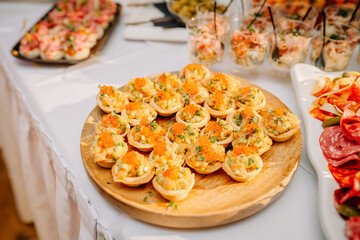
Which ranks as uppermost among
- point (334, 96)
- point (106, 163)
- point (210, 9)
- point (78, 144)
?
point (210, 9)

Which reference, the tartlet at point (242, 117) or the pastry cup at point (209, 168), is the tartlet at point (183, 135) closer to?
the pastry cup at point (209, 168)

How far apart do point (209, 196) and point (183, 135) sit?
34 centimetres

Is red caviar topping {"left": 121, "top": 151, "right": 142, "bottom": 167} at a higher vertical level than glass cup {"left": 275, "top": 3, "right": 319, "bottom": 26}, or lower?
lower

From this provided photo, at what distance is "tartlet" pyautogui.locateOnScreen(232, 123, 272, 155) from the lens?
1.51m

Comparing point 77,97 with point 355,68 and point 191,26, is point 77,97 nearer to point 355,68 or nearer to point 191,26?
point 191,26

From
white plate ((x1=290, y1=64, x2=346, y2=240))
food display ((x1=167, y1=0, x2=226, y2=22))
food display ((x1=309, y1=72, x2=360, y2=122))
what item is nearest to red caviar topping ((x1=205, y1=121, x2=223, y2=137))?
white plate ((x1=290, y1=64, x2=346, y2=240))

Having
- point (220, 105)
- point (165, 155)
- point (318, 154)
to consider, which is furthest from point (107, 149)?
point (318, 154)

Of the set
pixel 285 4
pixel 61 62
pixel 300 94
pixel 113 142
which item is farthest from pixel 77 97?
pixel 285 4

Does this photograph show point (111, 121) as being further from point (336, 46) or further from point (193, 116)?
point (336, 46)

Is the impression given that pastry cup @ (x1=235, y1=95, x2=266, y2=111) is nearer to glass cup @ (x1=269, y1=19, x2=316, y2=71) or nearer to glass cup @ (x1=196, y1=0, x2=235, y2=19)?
glass cup @ (x1=269, y1=19, x2=316, y2=71)

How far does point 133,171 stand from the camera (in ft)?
4.56

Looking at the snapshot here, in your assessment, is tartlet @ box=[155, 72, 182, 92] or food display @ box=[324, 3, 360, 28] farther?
food display @ box=[324, 3, 360, 28]

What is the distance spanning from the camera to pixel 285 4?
2463 mm

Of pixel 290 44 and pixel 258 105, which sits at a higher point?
pixel 290 44
